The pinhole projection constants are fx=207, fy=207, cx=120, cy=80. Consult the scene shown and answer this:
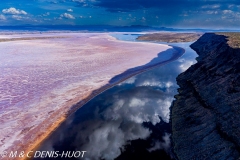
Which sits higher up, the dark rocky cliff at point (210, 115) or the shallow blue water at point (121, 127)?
the dark rocky cliff at point (210, 115)

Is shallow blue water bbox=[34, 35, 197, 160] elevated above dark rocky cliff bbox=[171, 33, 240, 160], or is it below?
below

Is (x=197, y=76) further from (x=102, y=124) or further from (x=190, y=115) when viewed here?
(x=102, y=124)

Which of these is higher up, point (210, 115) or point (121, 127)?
point (210, 115)

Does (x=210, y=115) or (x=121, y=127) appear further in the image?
(x=121, y=127)

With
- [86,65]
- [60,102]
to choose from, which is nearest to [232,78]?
[60,102]

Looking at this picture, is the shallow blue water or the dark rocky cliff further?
the shallow blue water
